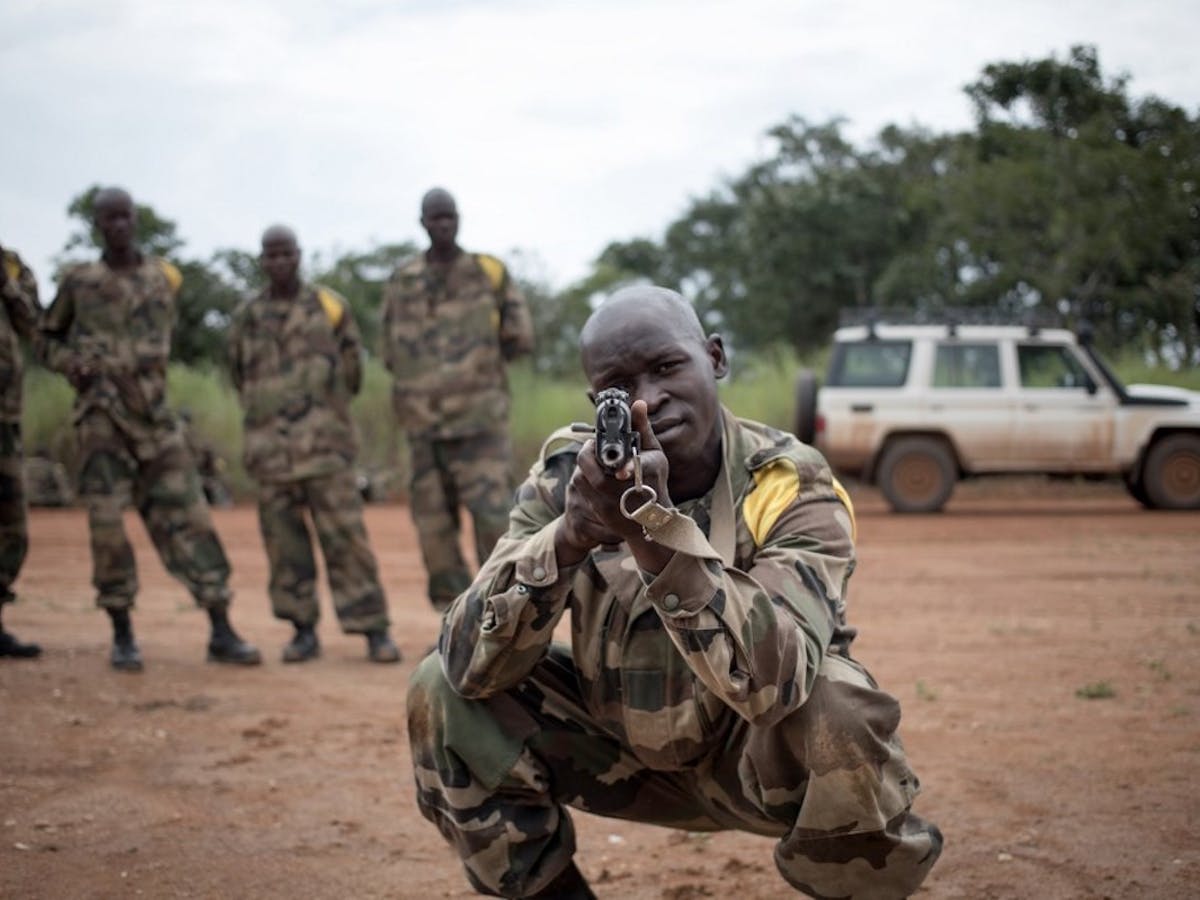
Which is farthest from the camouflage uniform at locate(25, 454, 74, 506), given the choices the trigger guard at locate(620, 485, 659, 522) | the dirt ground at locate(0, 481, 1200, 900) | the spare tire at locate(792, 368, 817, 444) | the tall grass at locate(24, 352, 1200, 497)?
the trigger guard at locate(620, 485, 659, 522)

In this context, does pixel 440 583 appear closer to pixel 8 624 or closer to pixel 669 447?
pixel 8 624

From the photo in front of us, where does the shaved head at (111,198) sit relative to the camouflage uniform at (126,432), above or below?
above

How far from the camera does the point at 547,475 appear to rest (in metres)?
2.84

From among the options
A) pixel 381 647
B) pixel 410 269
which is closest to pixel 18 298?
pixel 410 269

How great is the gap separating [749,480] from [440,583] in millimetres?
3960

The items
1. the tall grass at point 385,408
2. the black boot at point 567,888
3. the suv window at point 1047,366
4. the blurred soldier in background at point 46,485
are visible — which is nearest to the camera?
the black boot at point 567,888

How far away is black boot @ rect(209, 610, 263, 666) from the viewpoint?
20.5 ft

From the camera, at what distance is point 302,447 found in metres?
6.46

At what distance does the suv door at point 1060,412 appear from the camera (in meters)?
13.2

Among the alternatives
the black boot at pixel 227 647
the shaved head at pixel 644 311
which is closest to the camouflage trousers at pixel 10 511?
the black boot at pixel 227 647

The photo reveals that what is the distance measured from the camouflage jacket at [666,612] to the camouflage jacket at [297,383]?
149 inches

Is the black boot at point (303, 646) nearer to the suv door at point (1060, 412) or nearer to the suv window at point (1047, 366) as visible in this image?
the suv door at point (1060, 412)

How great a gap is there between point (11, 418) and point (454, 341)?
6.85 feet

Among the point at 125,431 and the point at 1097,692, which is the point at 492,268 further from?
the point at 1097,692
